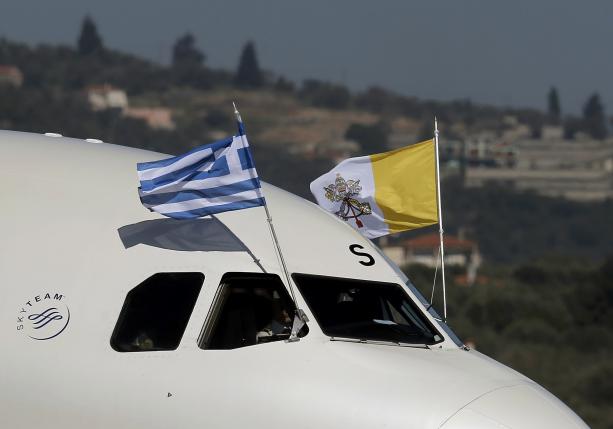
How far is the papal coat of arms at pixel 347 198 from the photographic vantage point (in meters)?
19.1

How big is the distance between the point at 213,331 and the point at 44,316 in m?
1.78

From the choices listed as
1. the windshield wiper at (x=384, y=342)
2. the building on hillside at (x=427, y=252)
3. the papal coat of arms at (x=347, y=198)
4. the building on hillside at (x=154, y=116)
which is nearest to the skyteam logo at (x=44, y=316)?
the windshield wiper at (x=384, y=342)

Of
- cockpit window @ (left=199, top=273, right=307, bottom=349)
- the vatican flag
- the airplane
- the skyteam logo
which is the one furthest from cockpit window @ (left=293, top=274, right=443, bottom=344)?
the vatican flag

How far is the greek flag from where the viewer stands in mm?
15234

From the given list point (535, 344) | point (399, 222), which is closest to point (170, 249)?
point (399, 222)

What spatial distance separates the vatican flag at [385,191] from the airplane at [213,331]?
2.86 meters

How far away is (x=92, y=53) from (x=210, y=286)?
184915mm

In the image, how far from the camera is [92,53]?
19650cm

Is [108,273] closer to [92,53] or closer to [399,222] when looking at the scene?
[399,222]

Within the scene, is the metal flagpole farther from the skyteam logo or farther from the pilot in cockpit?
the skyteam logo

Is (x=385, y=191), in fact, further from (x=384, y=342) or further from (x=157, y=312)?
(x=157, y=312)

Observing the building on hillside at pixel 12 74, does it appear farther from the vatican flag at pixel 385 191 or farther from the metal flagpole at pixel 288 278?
the metal flagpole at pixel 288 278

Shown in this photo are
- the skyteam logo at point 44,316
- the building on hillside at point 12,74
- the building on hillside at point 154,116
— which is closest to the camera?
the skyteam logo at point 44,316

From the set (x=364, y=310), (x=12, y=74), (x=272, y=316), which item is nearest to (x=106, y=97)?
(x=12, y=74)
